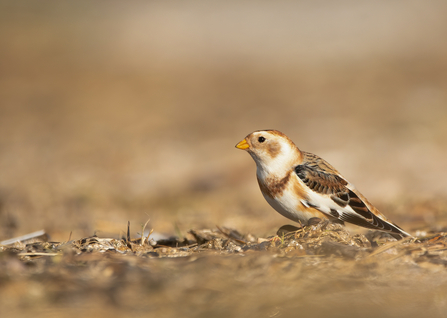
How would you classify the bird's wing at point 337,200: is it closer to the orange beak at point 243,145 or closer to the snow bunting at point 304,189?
the snow bunting at point 304,189

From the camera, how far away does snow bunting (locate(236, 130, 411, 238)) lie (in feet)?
14.2

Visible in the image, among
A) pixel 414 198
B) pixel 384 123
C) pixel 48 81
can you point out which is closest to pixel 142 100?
pixel 48 81

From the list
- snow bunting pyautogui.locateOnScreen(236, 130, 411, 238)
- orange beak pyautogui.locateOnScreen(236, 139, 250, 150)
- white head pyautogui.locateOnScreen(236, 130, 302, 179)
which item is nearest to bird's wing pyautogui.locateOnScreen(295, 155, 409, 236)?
snow bunting pyautogui.locateOnScreen(236, 130, 411, 238)

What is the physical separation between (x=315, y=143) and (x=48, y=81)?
38.0 ft

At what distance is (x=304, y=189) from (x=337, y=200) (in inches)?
13.2

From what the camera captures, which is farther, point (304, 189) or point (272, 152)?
point (272, 152)

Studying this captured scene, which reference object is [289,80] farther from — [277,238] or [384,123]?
[277,238]

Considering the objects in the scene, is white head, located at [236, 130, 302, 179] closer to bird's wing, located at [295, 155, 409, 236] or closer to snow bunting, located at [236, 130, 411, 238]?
snow bunting, located at [236, 130, 411, 238]

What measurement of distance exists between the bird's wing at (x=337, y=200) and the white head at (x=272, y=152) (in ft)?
0.41

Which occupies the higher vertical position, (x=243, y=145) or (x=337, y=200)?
(x=243, y=145)

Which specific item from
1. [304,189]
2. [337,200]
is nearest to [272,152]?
[304,189]

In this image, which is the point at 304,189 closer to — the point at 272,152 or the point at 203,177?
the point at 272,152

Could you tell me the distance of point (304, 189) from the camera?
171 inches

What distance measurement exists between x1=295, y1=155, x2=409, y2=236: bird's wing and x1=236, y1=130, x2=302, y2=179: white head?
0.12 m
